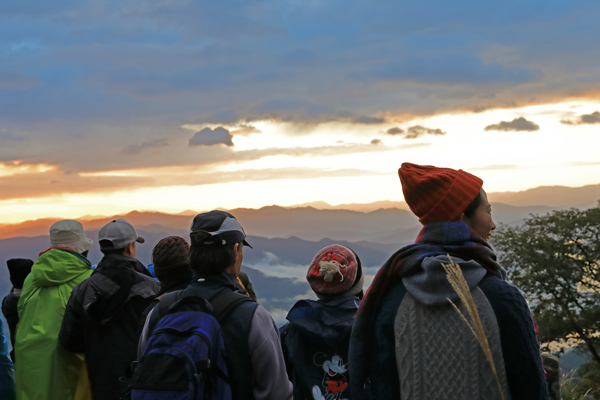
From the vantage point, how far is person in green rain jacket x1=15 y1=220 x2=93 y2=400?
4.86 metres

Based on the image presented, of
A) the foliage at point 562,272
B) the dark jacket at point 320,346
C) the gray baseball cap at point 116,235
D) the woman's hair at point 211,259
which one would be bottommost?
the foliage at point 562,272

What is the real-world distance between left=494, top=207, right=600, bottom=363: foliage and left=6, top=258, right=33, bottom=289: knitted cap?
2545 cm

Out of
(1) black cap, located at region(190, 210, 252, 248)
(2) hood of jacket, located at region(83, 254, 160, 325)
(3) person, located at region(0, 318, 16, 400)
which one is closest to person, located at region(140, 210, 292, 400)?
(1) black cap, located at region(190, 210, 252, 248)

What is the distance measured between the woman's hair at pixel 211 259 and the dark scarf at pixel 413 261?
2.56ft

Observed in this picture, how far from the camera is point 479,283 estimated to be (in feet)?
7.54

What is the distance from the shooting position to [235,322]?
2787mm

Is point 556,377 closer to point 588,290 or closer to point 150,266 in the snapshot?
point 150,266

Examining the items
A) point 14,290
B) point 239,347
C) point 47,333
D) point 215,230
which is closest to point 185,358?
point 239,347

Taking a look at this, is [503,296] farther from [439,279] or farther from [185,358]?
[185,358]

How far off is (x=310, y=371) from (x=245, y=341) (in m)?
0.93

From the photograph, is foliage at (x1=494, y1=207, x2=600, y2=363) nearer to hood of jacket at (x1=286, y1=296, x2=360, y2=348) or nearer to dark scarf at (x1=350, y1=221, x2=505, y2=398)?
hood of jacket at (x1=286, y1=296, x2=360, y2=348)

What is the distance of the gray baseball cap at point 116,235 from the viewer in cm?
462

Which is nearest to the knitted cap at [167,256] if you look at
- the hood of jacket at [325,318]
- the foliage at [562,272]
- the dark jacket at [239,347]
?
the hood of jacket at [325,318]

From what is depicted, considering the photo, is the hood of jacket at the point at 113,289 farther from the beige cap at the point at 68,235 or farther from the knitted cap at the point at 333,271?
the knitted cap at the point at 333,271
